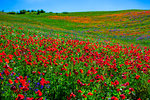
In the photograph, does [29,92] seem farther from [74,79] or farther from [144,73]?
[144,73]

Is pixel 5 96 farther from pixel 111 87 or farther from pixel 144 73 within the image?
pixel 144 73

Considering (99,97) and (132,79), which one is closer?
(99,97)

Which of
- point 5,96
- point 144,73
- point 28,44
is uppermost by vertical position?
point 28,44

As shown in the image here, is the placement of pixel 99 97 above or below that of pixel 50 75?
below

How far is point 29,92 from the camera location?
3.85 meters

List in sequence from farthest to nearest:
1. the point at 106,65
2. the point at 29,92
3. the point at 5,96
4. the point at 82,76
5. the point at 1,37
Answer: the point at 1,37 → the point at 106,65 → the point at 82,76 → the point at 29,92 → the point at 5,96

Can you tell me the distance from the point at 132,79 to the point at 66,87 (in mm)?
2727

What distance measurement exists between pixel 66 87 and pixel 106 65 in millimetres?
3132

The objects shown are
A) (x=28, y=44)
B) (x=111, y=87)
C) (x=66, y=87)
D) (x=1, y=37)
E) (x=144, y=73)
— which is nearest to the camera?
(x=66, y=87)

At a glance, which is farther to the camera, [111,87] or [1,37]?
[1,37]

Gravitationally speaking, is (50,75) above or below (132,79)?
above

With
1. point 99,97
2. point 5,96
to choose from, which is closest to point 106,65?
point 99,97

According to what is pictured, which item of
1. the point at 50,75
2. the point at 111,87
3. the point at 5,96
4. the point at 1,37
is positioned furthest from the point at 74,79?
→ the point at 1,37

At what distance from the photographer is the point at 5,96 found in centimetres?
358
